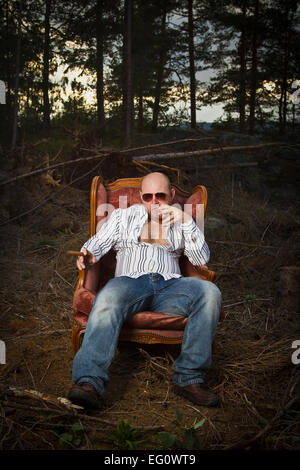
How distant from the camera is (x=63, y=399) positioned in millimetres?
2260

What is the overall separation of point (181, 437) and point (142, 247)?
1.41m

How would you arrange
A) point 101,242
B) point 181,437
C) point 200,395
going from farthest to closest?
point 101,242, point 200,395, point 181,437

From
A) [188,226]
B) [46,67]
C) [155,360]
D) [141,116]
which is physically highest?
[46,67]

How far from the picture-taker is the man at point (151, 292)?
224 cm

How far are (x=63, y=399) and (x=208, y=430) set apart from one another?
0.90 m

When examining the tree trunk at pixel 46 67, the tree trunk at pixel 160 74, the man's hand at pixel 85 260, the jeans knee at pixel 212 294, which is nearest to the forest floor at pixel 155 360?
the jeans knee at pixel 212 294

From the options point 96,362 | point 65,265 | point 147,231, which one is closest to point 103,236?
point 147,231

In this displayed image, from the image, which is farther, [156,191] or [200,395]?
[156,191]

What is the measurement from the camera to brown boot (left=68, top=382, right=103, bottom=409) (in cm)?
208

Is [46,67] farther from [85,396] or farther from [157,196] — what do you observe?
[85,396]

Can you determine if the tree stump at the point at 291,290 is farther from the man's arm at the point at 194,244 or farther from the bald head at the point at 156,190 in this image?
the bald head at the point at 156,190

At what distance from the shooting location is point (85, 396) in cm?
209

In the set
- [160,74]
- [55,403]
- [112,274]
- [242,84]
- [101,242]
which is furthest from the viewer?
[242,84]

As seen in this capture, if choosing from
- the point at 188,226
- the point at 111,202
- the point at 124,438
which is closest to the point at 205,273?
the point at 188,226
